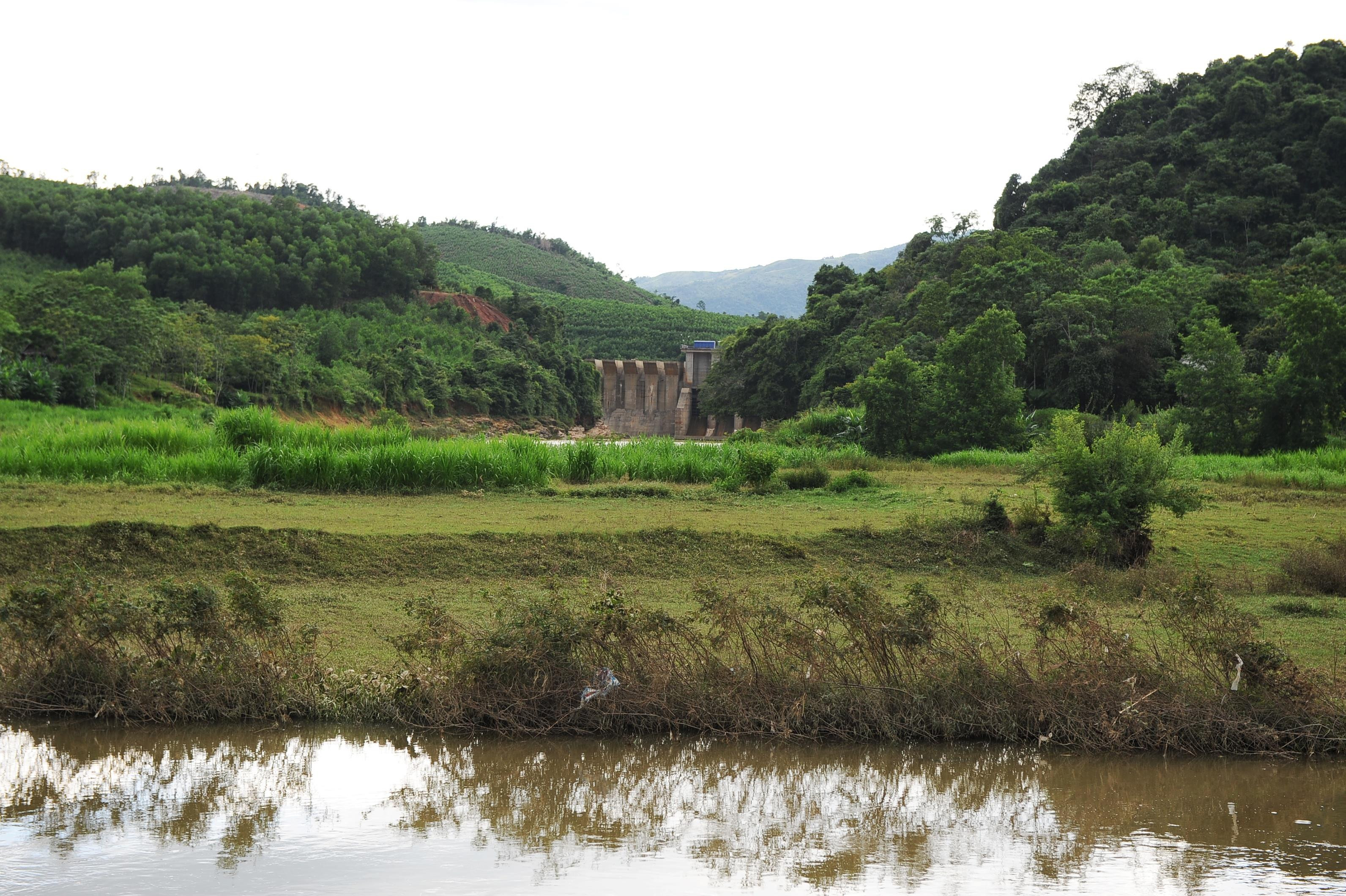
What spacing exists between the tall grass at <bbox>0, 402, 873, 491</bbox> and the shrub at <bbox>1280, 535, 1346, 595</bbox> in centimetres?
862

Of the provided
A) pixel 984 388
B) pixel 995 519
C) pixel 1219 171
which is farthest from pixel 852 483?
pixel 1219 171

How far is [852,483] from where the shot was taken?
61.2 feet

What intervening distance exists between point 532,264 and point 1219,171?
7278 centimetres

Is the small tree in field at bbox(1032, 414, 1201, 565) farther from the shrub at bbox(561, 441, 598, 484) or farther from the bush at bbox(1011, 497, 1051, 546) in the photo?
the shrub at bbox(561, 441, 598, 484)

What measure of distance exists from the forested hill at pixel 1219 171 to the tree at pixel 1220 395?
20.6m

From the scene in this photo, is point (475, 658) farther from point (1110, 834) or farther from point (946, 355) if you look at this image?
point (946, 355)

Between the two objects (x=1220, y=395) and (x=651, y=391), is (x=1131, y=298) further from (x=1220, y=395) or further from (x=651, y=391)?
(x=651, y=391)

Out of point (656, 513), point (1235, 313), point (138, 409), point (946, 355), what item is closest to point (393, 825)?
point (656, 513)

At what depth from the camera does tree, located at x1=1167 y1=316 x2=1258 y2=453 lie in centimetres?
2491

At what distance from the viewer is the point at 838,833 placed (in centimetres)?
Answer: 585

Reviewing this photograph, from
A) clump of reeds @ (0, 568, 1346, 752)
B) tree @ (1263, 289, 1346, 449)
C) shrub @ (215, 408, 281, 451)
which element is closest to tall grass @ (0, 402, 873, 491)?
shrub @ (215, 408, 281, 451)

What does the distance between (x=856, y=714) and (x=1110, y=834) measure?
1759 millimetres

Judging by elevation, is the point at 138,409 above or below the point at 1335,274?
below

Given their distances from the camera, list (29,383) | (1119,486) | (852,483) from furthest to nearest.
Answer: (29,383) < (852,483) < (1119,486)
